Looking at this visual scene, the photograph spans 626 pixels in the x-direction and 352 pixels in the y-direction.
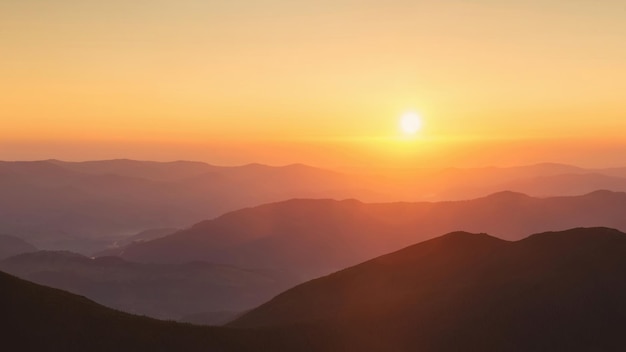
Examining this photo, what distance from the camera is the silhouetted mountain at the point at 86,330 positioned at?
3631 centimetres

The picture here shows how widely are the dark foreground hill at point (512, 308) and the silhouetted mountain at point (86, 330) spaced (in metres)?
7.59

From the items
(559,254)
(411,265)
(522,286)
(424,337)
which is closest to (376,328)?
(424,337)

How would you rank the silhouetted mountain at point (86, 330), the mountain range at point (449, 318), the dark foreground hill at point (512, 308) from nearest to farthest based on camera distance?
the silhouetted mountain at point (86, 330)
the mountain range at point (449, 318)
the dark foreground hill at point (512, 308)

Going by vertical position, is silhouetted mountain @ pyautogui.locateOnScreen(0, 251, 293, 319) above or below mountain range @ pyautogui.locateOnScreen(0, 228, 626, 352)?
above

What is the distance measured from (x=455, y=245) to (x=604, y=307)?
3102cm

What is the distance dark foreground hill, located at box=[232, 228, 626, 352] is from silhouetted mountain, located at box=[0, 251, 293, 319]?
99.6 m

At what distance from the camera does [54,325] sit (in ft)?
123

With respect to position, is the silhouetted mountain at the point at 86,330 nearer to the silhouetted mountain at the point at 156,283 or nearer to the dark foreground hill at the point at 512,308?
the dark foreground hill at the point at 512,308

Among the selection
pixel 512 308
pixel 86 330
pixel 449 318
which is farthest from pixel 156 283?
pixel 512 308

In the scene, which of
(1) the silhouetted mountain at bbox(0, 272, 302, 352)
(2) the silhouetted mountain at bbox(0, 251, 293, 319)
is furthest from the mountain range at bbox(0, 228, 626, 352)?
(2) the silhouetted mountain at bbox(0, 251, 293, 319)

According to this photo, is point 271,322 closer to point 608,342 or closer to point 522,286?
point 522,286

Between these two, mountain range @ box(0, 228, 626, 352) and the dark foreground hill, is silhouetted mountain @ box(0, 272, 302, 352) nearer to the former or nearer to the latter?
mountain range @ box(0, 228, 626, 352)

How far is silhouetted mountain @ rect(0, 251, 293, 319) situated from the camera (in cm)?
16350

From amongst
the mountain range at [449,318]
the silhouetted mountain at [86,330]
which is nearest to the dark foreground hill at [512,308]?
the mountain range at [449,318]
